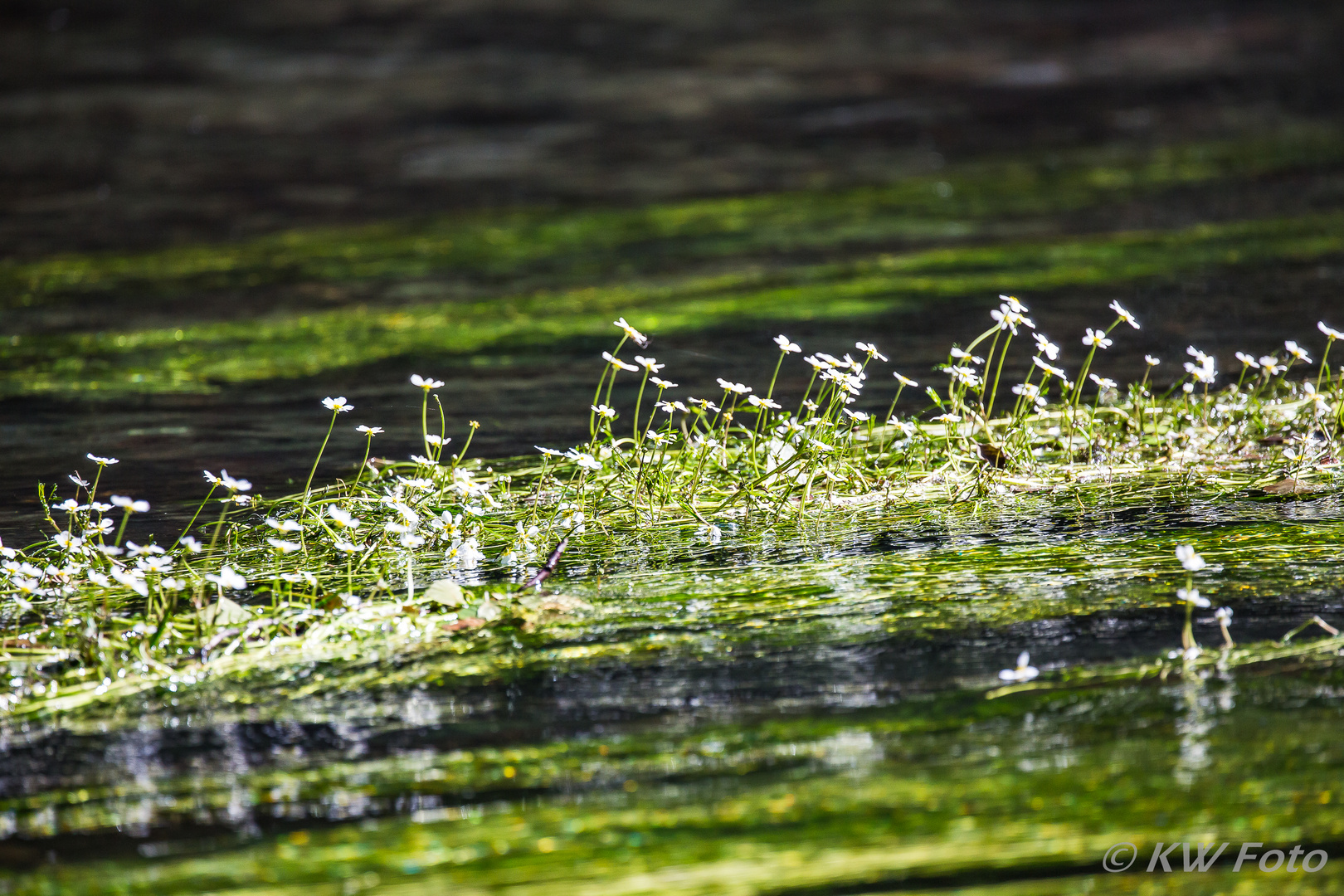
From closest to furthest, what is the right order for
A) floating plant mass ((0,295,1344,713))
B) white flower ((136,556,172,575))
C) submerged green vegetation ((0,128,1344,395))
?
floating plant mass ((0,295,1344,713)), white flower ((136,556,172,575)), submerged green vegetation ((0,128,1344,395))

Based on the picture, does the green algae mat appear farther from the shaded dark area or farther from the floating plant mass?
the shaded dark area

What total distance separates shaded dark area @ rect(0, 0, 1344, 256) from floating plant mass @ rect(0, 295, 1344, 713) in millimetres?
3914

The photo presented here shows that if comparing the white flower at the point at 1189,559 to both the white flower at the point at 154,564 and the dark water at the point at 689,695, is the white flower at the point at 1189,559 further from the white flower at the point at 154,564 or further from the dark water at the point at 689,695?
the white flower at the point at 154,564

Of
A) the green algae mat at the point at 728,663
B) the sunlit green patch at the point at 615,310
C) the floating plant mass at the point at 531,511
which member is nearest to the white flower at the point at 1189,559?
the floating plant mass at the point at 531,511

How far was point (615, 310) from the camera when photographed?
4359mm

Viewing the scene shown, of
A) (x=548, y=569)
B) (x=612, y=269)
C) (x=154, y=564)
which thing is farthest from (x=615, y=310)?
(x=154, y=564)

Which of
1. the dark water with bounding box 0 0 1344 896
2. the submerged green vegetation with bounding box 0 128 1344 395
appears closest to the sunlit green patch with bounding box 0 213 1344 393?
the submerged green vegetation with bounding box 0 128 1344 395

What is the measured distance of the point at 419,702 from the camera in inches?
66.6

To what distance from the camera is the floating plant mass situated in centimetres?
184

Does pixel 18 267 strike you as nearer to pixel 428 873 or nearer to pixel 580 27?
pixel 428 873

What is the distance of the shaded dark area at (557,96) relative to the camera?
6.89 metres

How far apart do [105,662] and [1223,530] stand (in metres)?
1.76

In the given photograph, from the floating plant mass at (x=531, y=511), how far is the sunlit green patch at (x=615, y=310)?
0.98 m

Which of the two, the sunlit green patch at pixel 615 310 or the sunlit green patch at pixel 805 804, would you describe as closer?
the sunlit green patch at pixel 805 804
